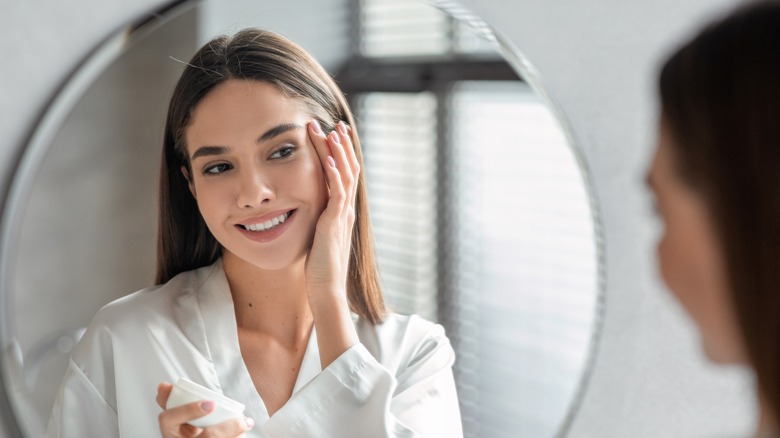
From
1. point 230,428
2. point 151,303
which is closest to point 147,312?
point 151,303

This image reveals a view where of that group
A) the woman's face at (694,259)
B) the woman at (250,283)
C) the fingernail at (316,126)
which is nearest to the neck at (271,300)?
the woman at (250,283)

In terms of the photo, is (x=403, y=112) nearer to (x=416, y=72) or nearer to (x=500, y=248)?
(x=416, y=72)

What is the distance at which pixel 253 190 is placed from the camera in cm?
65

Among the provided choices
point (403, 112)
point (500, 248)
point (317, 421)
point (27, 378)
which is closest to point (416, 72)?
point (403, 112)

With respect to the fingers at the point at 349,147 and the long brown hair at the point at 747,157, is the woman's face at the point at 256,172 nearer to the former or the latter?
the fingers at the point at 349,147

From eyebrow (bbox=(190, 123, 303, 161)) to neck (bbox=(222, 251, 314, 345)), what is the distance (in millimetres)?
84

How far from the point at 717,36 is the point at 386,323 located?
341mm

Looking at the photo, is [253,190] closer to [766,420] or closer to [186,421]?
[186,421]

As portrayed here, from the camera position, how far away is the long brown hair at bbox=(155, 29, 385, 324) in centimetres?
65

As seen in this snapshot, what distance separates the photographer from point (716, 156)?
0.66 meters

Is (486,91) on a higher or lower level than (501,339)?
higher

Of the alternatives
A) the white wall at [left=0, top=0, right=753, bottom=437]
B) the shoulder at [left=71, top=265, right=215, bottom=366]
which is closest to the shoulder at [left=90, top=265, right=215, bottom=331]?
the shoulder at [left=71, top=265, right=215, bottom=366]

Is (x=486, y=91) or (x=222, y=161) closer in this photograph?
(x=222, y=161)

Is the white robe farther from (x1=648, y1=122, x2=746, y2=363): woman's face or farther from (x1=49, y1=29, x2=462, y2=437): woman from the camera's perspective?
(x1=648, y1=122, x2=746, y2=363): woman's face
